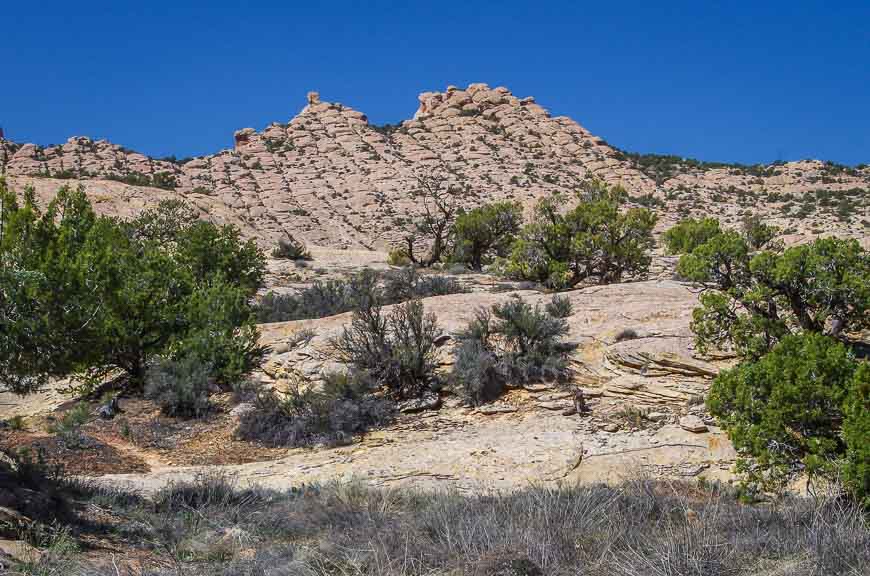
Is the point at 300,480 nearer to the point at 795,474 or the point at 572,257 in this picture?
the point at 795,474

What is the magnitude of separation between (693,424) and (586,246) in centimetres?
1023

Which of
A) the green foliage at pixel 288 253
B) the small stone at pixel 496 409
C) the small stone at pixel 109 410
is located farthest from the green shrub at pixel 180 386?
the green foliage at pixel 288 253

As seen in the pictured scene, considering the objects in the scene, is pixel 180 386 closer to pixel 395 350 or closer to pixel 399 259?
pixel 395 350

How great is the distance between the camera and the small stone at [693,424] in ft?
31.0

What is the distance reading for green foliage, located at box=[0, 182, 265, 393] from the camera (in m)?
6.68

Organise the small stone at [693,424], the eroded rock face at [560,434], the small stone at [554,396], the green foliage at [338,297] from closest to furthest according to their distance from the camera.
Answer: the eroded rock face at [560,434]
the small stone at [693,424]
the small stone at [554,396]
the green foliage at [338,297]

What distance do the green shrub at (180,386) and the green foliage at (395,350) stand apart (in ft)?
8.22

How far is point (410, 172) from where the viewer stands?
56406mm

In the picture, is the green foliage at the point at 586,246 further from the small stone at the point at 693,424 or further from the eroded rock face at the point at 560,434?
the small stone at the point at 693,424

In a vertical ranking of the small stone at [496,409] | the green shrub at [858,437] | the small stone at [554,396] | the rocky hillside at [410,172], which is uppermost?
the rocky hillside at [410,172]

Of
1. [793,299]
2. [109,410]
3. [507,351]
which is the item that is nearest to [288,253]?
[109,410]

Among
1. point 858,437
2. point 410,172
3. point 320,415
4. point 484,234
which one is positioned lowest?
point 320,415

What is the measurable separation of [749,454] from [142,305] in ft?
37.9

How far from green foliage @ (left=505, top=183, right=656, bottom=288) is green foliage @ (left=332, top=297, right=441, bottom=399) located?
7080 millimetres
